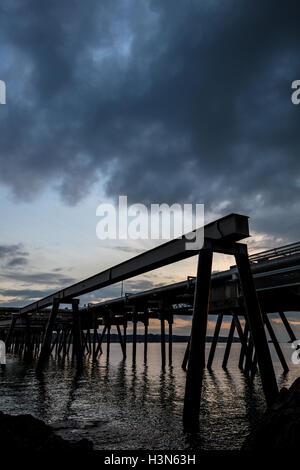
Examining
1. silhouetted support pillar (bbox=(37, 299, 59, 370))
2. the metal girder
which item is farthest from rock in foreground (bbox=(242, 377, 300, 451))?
silhouetted support pillar (bbox=(37, 299, 59, 370))

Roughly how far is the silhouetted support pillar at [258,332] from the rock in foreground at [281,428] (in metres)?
3.72

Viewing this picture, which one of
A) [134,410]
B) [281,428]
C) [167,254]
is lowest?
[134,410]

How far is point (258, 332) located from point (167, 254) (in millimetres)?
4214

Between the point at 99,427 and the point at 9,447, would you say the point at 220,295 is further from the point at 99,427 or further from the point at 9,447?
the point at 9,447

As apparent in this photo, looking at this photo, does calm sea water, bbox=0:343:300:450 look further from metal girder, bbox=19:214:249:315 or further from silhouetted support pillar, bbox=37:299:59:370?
metal girder, bbox=19:214:249:315

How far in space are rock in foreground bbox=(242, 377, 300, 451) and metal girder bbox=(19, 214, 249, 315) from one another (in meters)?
4.78

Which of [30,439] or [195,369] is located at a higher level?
[195,369]

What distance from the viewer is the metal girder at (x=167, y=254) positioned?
10.7 meters

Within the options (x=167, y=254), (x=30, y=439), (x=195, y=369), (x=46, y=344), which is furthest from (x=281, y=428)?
(x=46, y=344)

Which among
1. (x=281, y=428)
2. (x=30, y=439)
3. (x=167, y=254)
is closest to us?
(x=281, y=428)

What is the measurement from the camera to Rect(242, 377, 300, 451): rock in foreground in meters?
5.86

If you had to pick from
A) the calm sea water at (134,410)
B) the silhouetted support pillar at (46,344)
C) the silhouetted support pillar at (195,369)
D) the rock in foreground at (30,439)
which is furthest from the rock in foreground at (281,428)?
the silhouetted support pillar at (46,344)

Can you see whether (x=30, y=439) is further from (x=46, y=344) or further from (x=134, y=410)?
(x=46, y=344)

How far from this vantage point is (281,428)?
20.4 feet
